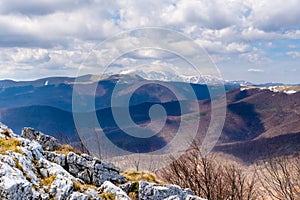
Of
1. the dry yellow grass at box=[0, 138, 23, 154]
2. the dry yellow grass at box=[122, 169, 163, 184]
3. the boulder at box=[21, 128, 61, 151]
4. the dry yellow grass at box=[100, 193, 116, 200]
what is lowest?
the dry yellow grass at box=[100, 193, 116, 200]

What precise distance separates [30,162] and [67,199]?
4.25m

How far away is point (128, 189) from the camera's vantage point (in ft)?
74.5

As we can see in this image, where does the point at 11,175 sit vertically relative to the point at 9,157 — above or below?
below

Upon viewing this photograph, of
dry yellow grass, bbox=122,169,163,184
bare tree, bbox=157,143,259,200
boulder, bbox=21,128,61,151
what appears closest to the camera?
dry yellow grass, bbox=122,169,163,184

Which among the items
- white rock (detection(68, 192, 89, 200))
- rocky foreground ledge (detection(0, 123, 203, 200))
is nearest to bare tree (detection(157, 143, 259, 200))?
rocky foreground ledge (detection(0, 123, 203, 200))

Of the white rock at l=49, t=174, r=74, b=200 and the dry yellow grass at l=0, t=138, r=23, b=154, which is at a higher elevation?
the dry yellow grass at l=0, t=138, r=23, b=154

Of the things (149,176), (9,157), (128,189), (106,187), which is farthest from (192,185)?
(9,157)

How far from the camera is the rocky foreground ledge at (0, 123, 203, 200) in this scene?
1711 cm

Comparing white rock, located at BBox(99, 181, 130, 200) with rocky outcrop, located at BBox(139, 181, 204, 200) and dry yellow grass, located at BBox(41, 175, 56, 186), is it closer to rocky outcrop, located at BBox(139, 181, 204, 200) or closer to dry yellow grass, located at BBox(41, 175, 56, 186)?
rocky outcrop, located at BBox(139, 181, 204, 200)

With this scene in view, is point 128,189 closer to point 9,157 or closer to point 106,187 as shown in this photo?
point 106,187

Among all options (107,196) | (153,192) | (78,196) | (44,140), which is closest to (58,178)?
(78,196)

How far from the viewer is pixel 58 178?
730 inches

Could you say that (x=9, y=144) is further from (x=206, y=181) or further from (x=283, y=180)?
(x=283, y=180)

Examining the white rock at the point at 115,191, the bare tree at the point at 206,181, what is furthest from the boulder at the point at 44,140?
the bare tree at the point at 206,181
